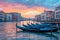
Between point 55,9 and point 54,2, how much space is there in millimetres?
339

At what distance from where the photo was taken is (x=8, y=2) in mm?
4230

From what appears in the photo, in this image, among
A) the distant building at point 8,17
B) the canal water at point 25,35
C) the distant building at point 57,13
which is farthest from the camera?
the distant building at point 57,13

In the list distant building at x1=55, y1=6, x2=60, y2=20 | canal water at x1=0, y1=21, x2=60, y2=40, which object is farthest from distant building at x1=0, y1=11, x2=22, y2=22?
distant building at x1=55, y1=6, x2=60, y2=20

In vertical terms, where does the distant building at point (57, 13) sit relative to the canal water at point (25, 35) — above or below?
above

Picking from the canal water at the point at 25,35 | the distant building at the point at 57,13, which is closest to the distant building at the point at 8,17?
the canal water at the point at 25,35

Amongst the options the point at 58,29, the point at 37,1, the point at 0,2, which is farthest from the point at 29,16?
the point at 58,29

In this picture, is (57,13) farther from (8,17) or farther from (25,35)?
(8,17)

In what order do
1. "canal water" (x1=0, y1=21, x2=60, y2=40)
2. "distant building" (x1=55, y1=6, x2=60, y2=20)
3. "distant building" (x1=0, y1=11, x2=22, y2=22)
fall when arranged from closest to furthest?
1. "distant building" (x1=0, y1=11, x2=22, y2=22)
2. "canal water" (x1=0, y1=21, x2=60, y2=40)
3. "distant building" (x1=55, y1=6, x2=60, y2=20)

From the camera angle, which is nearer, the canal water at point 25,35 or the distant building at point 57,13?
the canal water at point 25,35

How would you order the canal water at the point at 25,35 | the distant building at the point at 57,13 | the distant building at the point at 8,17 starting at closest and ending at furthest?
the distant building at the point at 8,17, the canal water at the point at 25,35, the distant building at the point at 57,13

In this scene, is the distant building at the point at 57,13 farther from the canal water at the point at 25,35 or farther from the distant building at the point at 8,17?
the distant building at the point at 8,17

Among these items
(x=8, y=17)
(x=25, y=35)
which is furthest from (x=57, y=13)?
(x=8, y=17)

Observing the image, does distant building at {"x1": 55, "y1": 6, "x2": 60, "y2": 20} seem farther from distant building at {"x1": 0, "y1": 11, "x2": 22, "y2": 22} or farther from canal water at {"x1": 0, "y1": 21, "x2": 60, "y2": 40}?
distant building at {"x1": 0, "y1": 11, "x2": 22, "y2": 22}

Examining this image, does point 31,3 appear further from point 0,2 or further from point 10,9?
point 0,2
